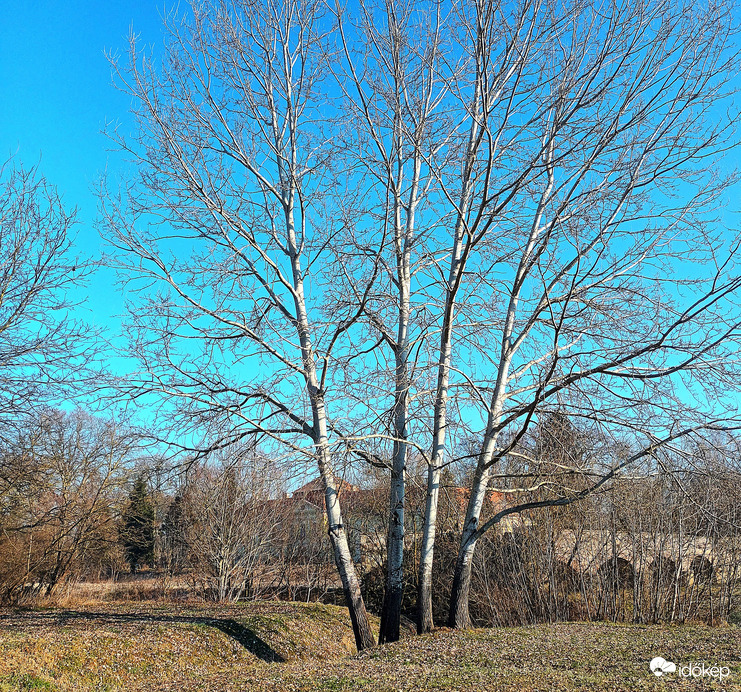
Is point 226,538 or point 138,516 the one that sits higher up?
point 138,516

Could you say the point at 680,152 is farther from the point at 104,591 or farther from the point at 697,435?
the point at 104,591

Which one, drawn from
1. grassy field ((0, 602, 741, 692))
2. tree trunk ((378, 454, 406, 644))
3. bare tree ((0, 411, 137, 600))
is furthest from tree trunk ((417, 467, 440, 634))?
bare tree ((0, 411, 137, 600))

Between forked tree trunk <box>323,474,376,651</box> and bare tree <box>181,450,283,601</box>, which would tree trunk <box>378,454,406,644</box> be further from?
bare tree <box>181,450,283,601</box>

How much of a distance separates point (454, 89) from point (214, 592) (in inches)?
635

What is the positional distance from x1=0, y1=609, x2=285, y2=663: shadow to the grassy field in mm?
26

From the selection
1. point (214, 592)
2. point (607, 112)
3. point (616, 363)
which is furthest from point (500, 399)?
point (214, 592)

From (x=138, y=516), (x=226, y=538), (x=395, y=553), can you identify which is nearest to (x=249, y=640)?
(x=395, y=553)

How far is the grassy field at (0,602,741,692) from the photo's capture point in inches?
193

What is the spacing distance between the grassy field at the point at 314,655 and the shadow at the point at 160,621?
0.03 metres

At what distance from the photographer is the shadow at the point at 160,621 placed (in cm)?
923

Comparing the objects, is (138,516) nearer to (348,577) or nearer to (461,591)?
(348,577)

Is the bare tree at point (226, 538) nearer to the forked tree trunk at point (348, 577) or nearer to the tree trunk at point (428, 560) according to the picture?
the forked tree trunk at point (348, 577)

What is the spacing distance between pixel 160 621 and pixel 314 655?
9.64ft

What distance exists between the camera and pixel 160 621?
33.6 ft
